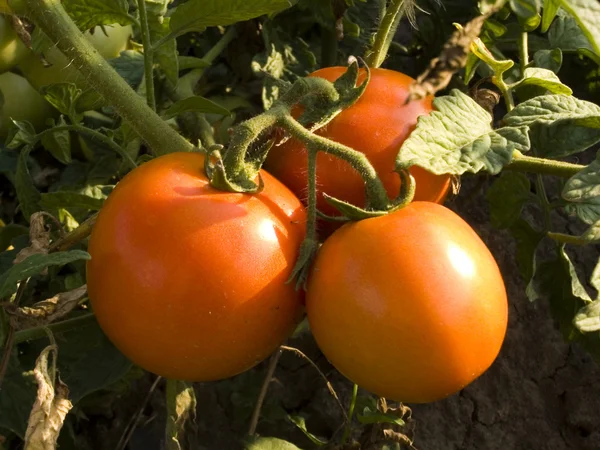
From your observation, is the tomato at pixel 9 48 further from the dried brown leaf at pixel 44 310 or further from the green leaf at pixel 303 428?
the green leaf at pixel 303 428

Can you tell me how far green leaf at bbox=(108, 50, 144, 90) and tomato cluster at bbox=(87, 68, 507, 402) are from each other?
39cm

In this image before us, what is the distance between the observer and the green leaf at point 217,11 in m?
0.93

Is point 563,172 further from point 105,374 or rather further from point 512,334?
point 105,374

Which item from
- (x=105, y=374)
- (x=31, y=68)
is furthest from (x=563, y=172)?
(x=31, y=68)

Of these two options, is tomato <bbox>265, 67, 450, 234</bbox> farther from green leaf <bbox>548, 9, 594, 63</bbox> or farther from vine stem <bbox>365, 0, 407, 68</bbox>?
green leaf <bbox>548, 9, 594, 63</bbox>

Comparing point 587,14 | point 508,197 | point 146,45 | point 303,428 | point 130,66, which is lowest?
point 303,428

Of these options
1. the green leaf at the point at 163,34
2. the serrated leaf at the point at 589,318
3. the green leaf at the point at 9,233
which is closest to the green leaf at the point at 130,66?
the green leaf at the point at 163,34

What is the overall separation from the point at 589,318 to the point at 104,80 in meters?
0.69

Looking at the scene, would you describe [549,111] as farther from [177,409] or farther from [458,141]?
[177,409]

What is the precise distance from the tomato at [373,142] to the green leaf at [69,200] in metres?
0.37

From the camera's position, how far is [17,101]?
1.30 metres

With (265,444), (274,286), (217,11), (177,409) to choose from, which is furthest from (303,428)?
(217,11)

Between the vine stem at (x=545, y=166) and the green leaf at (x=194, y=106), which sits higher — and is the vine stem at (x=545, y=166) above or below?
below

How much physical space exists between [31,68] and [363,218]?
0.76 metres
